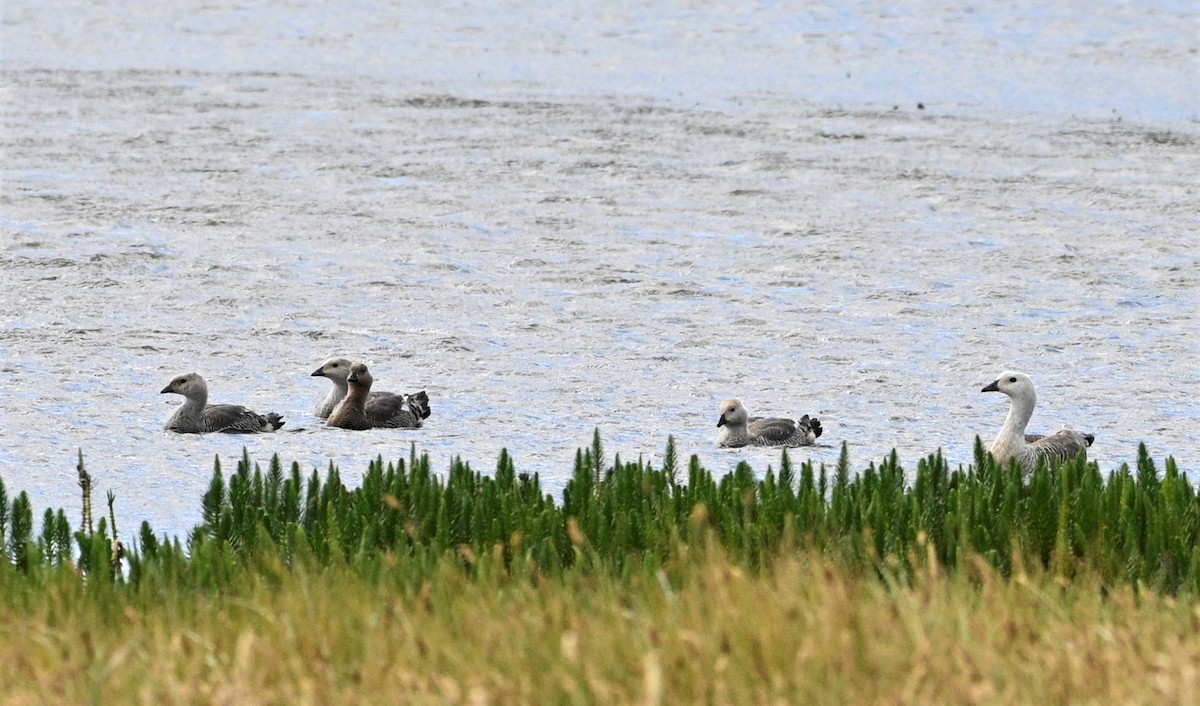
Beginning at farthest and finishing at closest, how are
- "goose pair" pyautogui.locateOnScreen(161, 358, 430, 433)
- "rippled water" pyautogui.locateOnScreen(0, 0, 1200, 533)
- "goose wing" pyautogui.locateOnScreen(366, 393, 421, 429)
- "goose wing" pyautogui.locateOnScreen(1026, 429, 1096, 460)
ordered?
1. "rippled water" pyautogui.locateOnScreen(0, 0, 1200, 533)
2. "goose wing" pyautogui.locateOnScreen(366, 393, 421, 429)
3. "goose pair" pyautogui.locateOnScreen(161, 358, 430, 433)
4. "goose wing" pyautogui.locateOnScreen(1026, 429, 1096, 460)

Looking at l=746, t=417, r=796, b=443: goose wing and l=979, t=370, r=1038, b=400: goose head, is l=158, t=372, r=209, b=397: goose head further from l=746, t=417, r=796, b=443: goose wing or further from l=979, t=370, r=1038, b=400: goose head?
l=979, t=370, r=1038, b=400: goose head

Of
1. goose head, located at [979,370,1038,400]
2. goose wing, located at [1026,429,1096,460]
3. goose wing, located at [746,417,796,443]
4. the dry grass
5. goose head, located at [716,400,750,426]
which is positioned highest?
the dry grass

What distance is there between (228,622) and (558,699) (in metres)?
A: 1.54

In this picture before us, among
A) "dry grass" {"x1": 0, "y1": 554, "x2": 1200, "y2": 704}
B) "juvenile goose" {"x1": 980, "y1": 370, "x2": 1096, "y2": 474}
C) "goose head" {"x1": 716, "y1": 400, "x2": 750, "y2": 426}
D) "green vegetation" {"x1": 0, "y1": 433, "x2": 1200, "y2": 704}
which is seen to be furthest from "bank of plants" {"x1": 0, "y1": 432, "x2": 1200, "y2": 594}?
"goose head" {"x1": 716, "y1": 400, "x2": 750, "y2": 426}

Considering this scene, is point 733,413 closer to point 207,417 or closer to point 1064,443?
point 1064,443

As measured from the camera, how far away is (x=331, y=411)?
50.1 feet

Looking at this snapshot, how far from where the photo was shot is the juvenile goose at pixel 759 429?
13.7m

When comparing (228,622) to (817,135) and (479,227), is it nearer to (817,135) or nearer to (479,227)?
(479,227)

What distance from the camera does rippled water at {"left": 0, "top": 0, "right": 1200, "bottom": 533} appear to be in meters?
14.7

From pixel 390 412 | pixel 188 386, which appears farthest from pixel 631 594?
pixel 188 386

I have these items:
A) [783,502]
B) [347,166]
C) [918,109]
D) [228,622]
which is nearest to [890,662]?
[228,622]

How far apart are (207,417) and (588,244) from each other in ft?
25.9

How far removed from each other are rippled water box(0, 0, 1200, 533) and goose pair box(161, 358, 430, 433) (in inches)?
6.6

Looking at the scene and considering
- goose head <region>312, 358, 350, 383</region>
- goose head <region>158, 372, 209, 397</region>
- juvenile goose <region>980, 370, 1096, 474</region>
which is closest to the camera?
juvenile goose <region>980, 370, 1096, 474</region>
